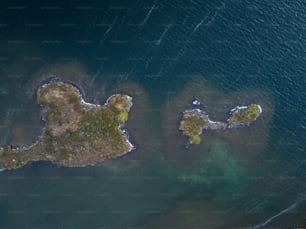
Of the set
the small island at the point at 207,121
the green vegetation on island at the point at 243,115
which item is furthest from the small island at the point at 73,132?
the green vegetation on island at the point at 243,115

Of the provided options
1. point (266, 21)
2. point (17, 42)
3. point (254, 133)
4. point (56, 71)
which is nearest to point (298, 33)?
point (266, 21)

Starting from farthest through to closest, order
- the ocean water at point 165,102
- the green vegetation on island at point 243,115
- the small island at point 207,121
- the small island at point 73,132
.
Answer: the green vegetation on island at point 243,115 < the small island at point 207,121 < the small island at point 73,132 < the ocean water at point 165,102

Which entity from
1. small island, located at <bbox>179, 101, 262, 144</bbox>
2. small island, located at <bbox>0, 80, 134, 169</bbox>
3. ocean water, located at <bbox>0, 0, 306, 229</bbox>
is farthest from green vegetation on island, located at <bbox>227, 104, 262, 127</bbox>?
small island, located at <bbox>0, 80, 134, 169</bbox>

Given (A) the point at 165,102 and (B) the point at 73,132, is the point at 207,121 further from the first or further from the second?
(B) the point at 73,132

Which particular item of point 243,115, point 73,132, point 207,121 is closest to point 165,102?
point 207,121

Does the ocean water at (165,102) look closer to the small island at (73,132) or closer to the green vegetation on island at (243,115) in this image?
the green vegetation on island at (243,115)

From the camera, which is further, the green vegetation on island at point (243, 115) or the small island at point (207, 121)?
the green vegetation on island at point (243, 115)

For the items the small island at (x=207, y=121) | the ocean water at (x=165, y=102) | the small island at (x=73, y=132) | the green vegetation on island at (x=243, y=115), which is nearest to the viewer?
the ocean water at (x=165, y=102)
